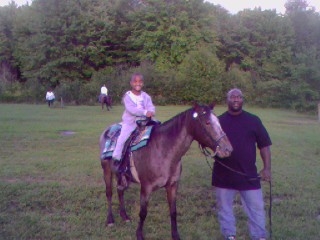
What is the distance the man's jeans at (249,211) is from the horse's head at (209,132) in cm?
76

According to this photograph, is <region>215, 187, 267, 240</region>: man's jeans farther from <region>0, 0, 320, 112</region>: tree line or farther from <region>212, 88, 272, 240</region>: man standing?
<region>0, 0, 320, 112</region>: tree line

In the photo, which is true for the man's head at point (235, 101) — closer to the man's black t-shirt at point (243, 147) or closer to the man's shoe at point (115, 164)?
the man's black t-shirt at point (243, 147)

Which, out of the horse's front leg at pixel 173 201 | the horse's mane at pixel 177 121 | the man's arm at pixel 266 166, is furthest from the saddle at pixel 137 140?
the man's arm at pixel 266 166

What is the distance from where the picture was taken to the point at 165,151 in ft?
17.2

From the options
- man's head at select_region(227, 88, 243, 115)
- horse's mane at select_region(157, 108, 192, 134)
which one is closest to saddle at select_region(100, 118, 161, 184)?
horse's mane at select_region(157, 108, 192, 134)

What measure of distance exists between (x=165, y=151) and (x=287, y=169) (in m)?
5.72

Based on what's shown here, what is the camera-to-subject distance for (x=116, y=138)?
6.23 metres

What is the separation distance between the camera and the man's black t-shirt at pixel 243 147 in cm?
491

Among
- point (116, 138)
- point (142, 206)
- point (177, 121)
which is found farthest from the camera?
point (116, 138)

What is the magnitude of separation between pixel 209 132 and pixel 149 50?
138 feet

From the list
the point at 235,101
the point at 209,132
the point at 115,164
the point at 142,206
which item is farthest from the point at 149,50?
the point at 209,132

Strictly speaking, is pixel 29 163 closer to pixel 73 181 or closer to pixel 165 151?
pixel 73 181

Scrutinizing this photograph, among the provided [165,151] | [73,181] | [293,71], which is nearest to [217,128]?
[165,151]

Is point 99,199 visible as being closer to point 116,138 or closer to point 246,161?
point 116,138
